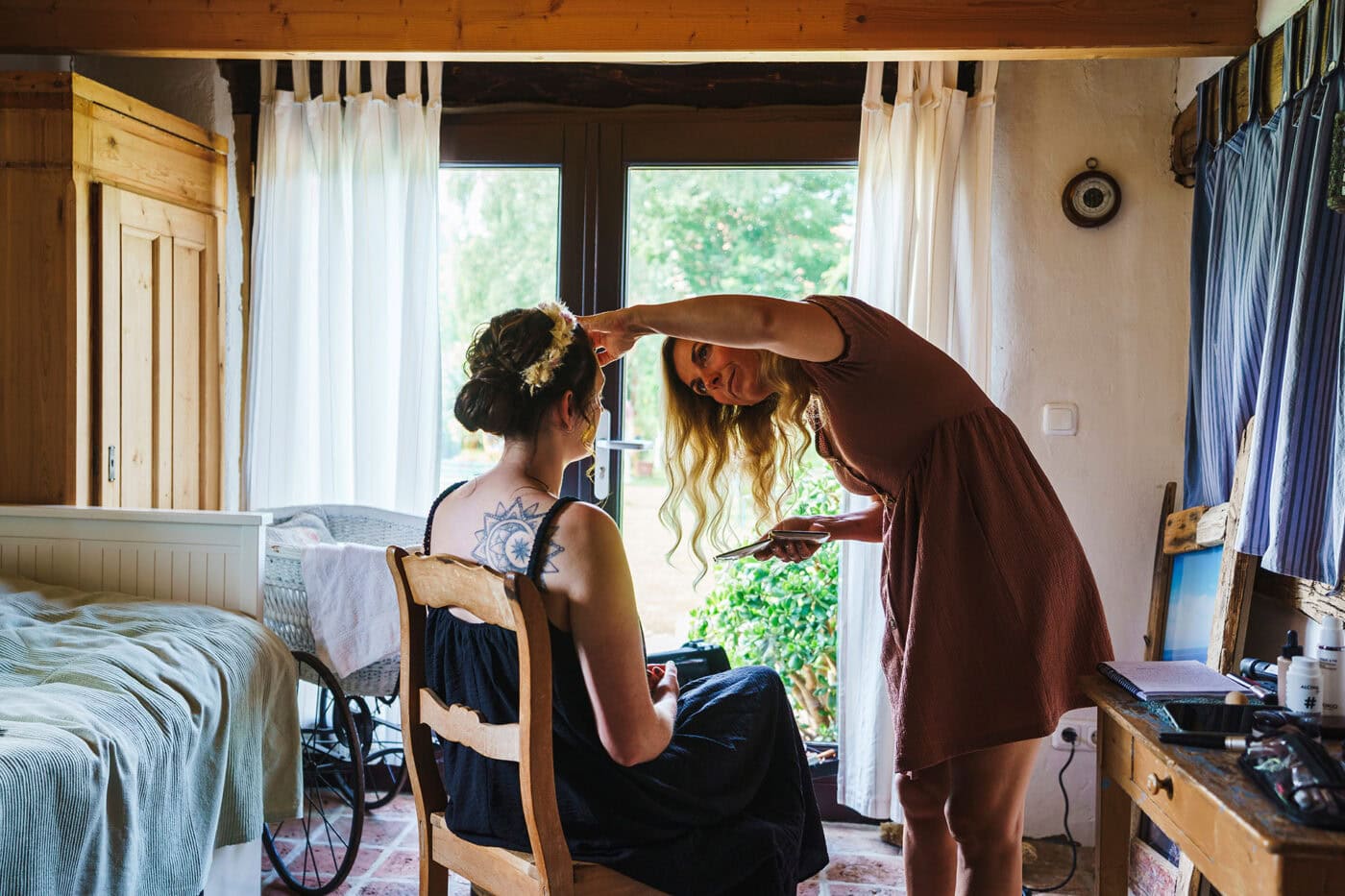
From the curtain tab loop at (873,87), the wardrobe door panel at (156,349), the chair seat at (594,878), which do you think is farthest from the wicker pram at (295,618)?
the curtain tab loop at (873,87)

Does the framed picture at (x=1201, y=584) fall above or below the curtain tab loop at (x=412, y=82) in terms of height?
below

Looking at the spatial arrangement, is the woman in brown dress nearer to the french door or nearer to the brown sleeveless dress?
the brown sleeveless dress

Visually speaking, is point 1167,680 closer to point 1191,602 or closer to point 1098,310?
point 1191,602

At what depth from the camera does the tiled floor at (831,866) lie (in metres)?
2.63

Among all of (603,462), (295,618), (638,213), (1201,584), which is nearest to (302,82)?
(638,213)

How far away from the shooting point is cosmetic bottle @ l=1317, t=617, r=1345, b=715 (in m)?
1.43

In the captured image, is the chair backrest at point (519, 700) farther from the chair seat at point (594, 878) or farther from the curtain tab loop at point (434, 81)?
the curtain tab loop at point (434, 81)

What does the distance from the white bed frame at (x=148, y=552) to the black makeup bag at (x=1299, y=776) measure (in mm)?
2050

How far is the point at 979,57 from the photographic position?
8.57 feet

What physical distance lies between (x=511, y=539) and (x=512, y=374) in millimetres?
256

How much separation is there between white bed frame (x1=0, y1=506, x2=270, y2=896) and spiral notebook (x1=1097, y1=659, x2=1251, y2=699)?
1.86 meters

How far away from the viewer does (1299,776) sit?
1.15 m

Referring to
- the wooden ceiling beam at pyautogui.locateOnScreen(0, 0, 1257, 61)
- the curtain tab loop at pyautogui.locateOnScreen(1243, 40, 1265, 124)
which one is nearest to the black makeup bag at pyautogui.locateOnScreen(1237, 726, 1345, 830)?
the curtain tab loop at pyautogui.locateOnScreen(1243, 40, 1265, 124)

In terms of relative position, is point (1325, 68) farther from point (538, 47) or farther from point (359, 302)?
point (359, 302)
